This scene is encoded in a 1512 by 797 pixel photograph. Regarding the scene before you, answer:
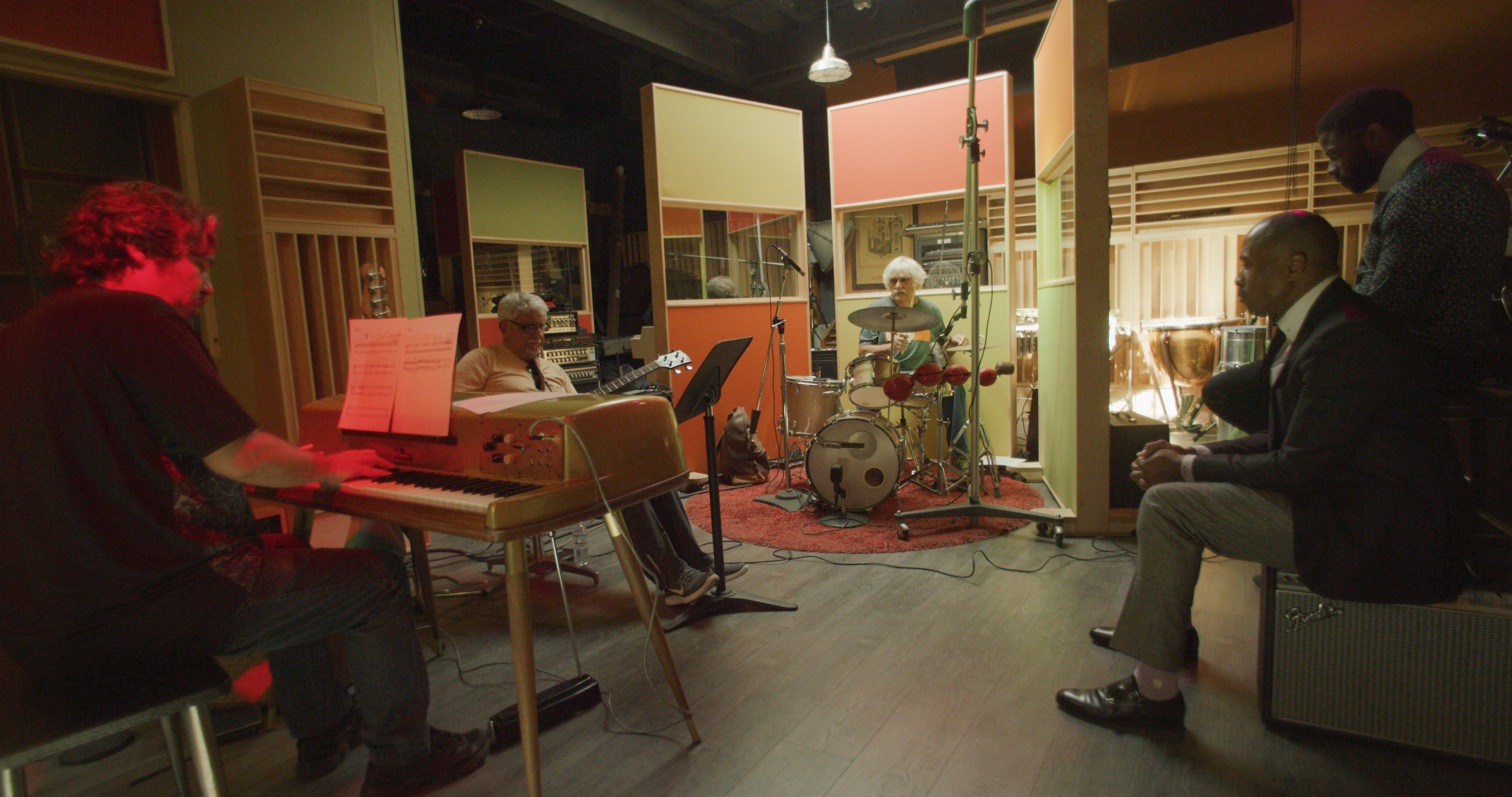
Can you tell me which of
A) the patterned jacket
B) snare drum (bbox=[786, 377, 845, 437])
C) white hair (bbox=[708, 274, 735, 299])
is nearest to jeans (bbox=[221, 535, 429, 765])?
the patterned jacket

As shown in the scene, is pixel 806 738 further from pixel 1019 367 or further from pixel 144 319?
pixel 1019 367

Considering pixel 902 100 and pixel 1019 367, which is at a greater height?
pixel 902 100

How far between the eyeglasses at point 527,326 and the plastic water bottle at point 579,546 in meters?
0.97

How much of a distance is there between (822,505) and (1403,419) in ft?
9.51

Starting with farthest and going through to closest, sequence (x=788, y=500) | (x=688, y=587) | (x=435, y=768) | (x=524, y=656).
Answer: (x=788, y=500), (x=688, y=587), (x=435, y=768), (x=524, y=656)

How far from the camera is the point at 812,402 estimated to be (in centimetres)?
466

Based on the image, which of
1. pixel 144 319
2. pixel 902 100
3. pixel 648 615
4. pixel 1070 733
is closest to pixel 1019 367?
pixel 902 100

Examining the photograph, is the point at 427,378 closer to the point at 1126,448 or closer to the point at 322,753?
the point at 322,753

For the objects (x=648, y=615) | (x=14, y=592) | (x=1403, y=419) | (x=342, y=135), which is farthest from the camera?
(x=342, y=135)

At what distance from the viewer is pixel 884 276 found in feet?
15.3

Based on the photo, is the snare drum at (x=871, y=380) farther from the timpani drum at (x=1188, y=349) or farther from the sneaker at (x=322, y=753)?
the sneaker at (x=322, y=753)

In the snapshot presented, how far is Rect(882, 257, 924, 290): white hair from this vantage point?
15.0 feet

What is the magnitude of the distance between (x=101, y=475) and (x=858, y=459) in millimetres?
3186

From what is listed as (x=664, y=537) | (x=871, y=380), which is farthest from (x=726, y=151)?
(x=664, y=537)
